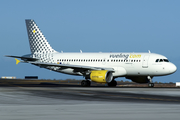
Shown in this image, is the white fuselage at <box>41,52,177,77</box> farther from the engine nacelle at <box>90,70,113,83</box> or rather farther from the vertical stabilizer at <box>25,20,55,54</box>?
the vertical stabilizer at <box>25,20,55,54</box>

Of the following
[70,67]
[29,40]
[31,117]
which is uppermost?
[29,40]

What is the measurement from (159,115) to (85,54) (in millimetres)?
35538

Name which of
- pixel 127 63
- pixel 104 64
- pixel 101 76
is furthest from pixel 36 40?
pixel 127 63

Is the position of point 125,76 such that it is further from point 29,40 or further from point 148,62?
point 29,40

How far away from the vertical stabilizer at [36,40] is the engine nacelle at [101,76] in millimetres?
11169

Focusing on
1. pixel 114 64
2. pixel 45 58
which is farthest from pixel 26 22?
pixel 114 64

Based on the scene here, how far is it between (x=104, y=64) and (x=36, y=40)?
12.7 metres

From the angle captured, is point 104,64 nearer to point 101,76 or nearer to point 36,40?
point 101,76

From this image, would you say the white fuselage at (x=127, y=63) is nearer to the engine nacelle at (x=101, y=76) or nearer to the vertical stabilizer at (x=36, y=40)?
the engine nacelle at (x=101, y=76)

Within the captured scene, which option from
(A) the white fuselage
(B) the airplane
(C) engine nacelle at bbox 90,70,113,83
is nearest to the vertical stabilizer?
(B) the airplane

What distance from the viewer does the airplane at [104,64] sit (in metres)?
43.4

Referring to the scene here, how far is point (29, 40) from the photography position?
177 feet

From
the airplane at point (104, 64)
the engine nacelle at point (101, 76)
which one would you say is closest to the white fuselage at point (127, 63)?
the airplane at point (104, 64)

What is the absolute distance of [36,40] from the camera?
53250mm
